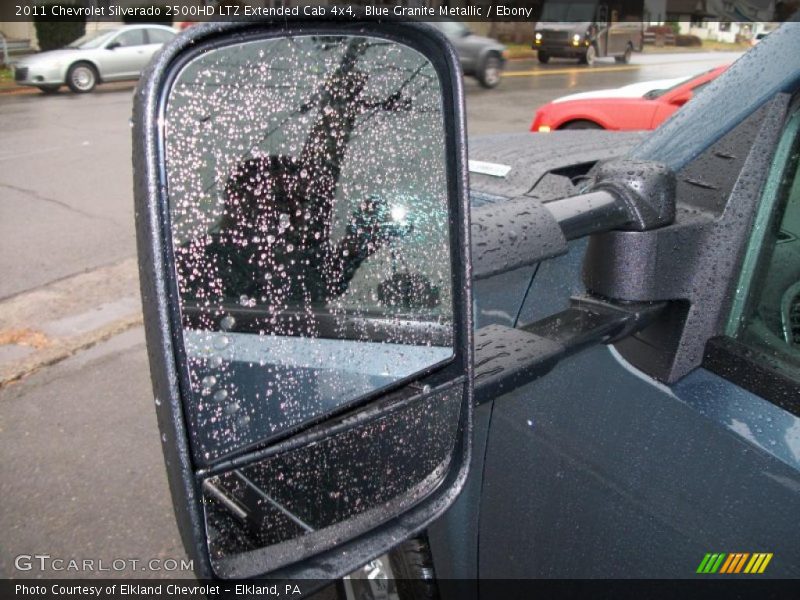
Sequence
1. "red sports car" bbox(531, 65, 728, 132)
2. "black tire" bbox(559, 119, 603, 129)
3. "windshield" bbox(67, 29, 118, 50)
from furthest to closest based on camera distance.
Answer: "windshield" bbox(67, 29, 118, 50) → "black tire" bbox(559, 119, 603, 129) → "red sports car" bbox(531, 65, 728, 132)

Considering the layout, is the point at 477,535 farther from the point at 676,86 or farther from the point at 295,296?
the point at 676,86

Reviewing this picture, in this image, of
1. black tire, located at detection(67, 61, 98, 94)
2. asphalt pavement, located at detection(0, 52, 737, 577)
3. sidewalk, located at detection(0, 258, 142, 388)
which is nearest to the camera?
asphalt pavement, located at detection(0, 52, 737, 577)

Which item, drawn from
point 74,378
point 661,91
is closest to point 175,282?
point 74,378

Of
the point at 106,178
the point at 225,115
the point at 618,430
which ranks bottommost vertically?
the point at 106,178

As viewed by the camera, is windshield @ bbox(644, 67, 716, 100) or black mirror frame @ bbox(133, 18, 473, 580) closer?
black mirror frame @ bbox(133, 18, 473, 580)

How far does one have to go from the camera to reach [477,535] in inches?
68.1

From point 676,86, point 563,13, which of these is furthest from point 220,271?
point 563,13

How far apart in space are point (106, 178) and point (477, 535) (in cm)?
775

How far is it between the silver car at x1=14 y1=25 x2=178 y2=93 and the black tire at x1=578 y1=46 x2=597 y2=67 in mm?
12976

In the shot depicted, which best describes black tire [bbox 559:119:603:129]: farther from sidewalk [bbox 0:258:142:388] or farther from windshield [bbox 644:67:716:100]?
sidewalk [bbox 0:258:142:388]

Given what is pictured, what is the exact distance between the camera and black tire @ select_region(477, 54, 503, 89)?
16.9m

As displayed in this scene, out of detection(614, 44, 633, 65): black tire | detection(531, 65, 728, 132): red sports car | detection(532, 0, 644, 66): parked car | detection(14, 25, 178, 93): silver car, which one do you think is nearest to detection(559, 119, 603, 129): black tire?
detection(531, 65, 728, 132): red sports car

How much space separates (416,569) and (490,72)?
1632cm

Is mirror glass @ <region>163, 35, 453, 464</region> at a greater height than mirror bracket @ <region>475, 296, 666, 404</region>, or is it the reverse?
mirror glass @ <region>163, 35, 453, 464</region>
